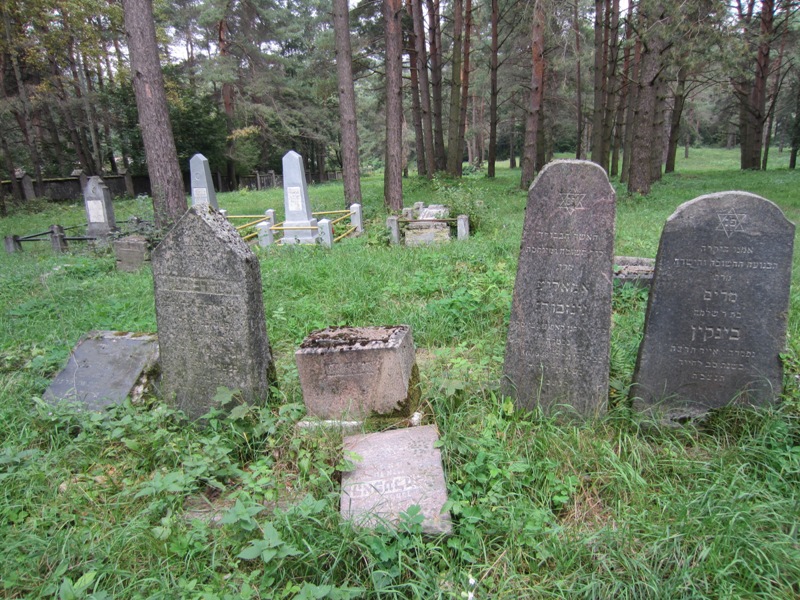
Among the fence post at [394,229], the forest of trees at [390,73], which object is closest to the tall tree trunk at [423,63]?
the forest of trees at [390,73]

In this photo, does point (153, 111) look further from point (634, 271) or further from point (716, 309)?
point (716, 309)

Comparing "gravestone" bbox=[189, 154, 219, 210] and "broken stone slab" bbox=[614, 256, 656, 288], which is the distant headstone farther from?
"broken stone slab" bbox=[614, 256, 656, 288]

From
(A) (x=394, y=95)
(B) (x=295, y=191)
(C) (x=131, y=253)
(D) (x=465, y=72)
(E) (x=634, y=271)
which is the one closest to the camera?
(E) (x=634, y=271)

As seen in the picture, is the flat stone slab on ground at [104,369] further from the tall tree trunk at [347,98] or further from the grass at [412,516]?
the tall tree trunk at [347,98]

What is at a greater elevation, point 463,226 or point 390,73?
point 390,73

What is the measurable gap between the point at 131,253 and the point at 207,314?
667cm

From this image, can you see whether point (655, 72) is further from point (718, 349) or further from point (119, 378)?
point (119, 378)

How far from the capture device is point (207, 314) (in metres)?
3.58

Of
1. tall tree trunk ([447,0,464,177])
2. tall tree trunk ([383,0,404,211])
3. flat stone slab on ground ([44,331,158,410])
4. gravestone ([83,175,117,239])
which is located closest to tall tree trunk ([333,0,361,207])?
tall tree trunk ([383,0,404,211])

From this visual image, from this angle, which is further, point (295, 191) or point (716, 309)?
point (295, 191)

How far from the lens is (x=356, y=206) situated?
12.9 metres

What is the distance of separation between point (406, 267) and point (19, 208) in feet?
64.3

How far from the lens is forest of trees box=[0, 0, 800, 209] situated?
13.4 meters

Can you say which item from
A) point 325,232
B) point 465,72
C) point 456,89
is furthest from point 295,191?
point 465,72
